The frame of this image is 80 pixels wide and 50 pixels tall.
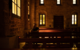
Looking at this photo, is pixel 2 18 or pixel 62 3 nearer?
pixel 2 18

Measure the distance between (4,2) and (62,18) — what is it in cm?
1284

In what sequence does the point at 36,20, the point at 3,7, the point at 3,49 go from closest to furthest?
the point at 3,49 < the point at 3,7 < the point at 36,20

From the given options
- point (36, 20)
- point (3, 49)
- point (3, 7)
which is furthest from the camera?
point (36, 20)

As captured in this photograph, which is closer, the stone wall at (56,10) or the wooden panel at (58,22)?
the stone wall at (56,10)

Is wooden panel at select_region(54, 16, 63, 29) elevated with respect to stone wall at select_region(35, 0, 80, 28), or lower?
lower

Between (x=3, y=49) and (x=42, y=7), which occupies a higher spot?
(x=42, y=7)

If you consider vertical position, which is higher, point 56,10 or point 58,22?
point 56,10

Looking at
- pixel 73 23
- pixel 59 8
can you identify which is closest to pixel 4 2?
pixel 59 8

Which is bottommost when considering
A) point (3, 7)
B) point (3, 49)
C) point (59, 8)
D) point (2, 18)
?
point (3, 49)

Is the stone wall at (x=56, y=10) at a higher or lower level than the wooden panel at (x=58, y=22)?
higher

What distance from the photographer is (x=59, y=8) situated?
Result: 14812 mm

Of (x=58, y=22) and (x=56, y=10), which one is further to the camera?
(x=58, y=22)

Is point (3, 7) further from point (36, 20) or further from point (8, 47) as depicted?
point (36, 20)

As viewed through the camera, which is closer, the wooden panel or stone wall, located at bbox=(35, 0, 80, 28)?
stone wall, located at bbox=(35, 0, 80, 28)
